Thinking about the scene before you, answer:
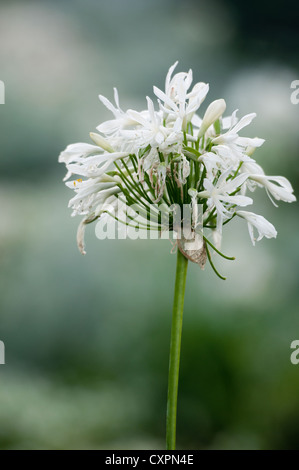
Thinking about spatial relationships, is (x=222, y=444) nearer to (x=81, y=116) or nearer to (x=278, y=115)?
(x=278, y=115)

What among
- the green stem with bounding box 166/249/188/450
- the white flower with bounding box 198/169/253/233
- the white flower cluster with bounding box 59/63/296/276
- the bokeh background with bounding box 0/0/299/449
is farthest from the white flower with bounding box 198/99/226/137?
the bokeh background with bounding box 0/0/299/449

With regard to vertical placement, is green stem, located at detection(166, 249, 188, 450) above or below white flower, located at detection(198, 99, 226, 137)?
below

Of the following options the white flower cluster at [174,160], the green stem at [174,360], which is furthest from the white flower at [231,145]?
the green stem at [174,360]

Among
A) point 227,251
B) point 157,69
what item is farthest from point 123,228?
point 157,69

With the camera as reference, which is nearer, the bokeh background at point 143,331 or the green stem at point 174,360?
the green stem at point 174,360

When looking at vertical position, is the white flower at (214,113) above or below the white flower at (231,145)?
above

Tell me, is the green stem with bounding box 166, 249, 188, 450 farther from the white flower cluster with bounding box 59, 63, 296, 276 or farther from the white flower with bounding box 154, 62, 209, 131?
the white flower with bounding box 154, 62, 209, 131

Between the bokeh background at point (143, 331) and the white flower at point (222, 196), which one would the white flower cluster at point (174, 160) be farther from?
the bokeh background at point (143, 331)

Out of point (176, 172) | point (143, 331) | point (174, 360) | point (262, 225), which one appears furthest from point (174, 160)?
point (143, 331)

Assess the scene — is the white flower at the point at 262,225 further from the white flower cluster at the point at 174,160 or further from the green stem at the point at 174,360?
the green stem at the point at 174,360
